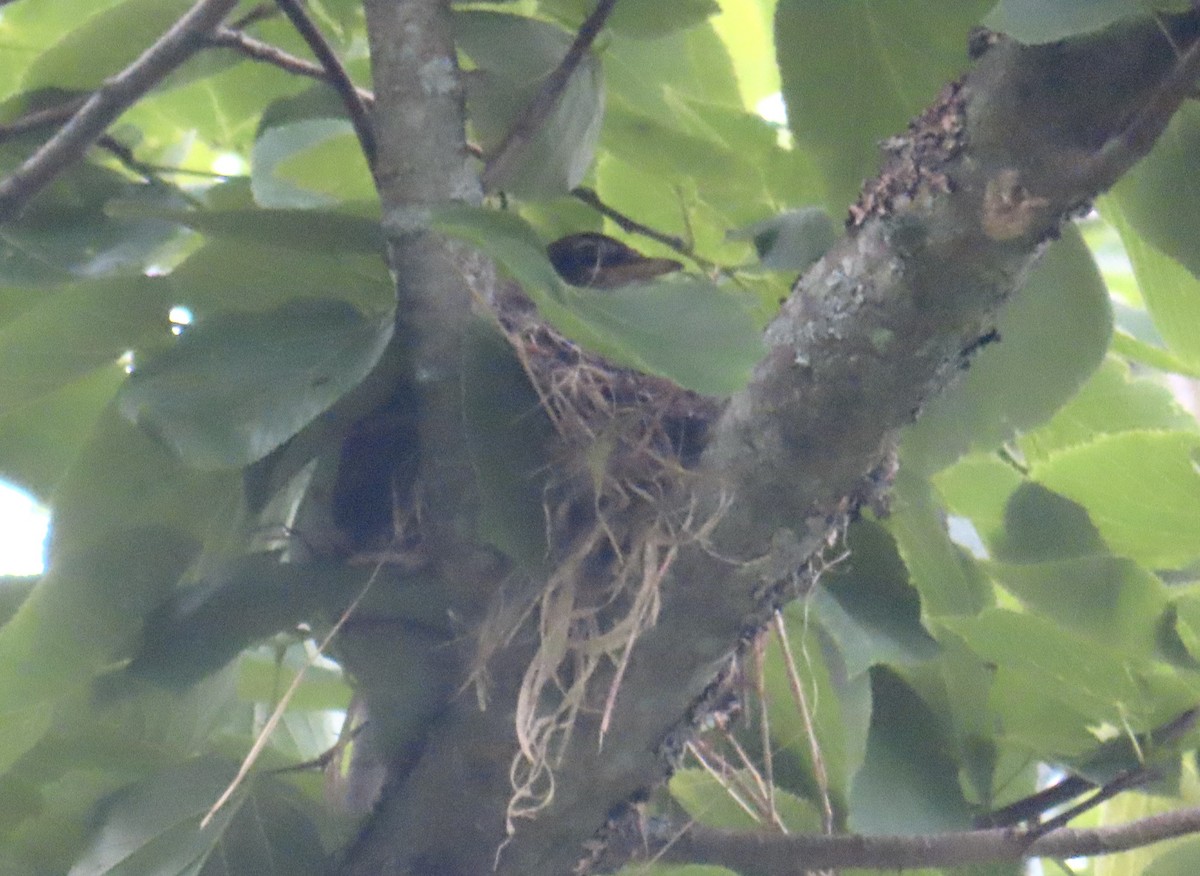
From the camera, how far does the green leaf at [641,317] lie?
65 centimetres

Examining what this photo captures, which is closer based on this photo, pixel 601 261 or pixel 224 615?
pixel 224 615

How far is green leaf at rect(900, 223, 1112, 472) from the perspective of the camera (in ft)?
2.92

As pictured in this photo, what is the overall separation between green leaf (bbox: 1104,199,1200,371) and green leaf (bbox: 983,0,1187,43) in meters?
0.24

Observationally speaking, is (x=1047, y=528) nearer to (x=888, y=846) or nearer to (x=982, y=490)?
(x=982, y=490)

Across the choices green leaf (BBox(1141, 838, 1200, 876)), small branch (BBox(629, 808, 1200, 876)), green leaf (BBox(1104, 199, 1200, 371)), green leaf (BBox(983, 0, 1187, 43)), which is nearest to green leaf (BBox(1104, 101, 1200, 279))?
green leaf (BBox(1104, 199, 1200, 371))

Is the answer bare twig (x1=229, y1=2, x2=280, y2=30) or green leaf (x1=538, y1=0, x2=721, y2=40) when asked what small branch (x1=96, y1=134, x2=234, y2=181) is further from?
green leaf (x1=538, y1=0, x2=721, y2=40)

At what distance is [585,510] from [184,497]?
0.90 ft

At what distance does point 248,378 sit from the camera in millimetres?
805

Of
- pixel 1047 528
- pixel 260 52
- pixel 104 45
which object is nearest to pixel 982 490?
pixel 1047 528

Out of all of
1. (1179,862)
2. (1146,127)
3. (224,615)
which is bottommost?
(1179,862)

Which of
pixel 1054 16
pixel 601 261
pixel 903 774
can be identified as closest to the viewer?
pixel 1054 16

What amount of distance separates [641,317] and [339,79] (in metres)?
0.28

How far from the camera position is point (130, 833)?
0.90 m

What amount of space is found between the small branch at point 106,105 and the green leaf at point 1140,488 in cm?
69
